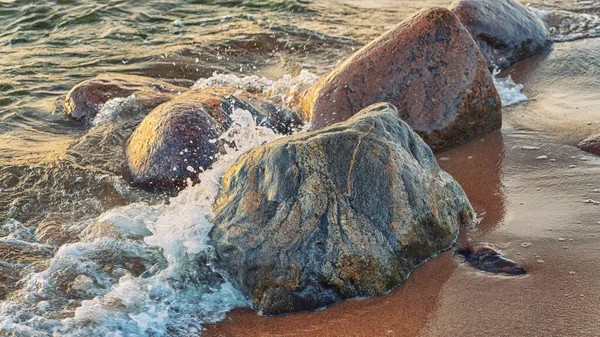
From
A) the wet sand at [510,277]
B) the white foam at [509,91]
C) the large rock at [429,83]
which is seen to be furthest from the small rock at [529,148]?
the white foam at [509,91]

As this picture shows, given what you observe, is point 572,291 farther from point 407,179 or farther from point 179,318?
point 179,318

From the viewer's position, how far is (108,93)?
6820 millimetres

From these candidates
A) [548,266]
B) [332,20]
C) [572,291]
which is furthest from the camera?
[332,20]

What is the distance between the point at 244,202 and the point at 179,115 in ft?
5.86

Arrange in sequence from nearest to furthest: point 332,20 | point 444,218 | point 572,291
→ point 572,291 < point 444,218 < point 332,20

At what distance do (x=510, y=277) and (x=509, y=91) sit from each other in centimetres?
343

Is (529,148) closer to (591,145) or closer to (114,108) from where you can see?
(591,145)

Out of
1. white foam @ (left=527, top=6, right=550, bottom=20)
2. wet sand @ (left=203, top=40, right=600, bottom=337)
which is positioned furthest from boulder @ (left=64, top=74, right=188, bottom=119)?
white foam @ (left=527, top=6, right=550, bottom=20)

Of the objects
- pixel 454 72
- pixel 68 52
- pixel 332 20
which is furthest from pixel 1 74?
pixel 454 72

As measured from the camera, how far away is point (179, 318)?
3703 millimetres

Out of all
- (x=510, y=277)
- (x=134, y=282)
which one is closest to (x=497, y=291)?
(x=510, y=277)

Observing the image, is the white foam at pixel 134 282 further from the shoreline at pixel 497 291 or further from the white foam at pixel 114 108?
the white foam at pixel 114 108

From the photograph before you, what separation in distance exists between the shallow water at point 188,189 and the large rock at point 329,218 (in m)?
0.12

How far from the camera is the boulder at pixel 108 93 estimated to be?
668 centimetres
